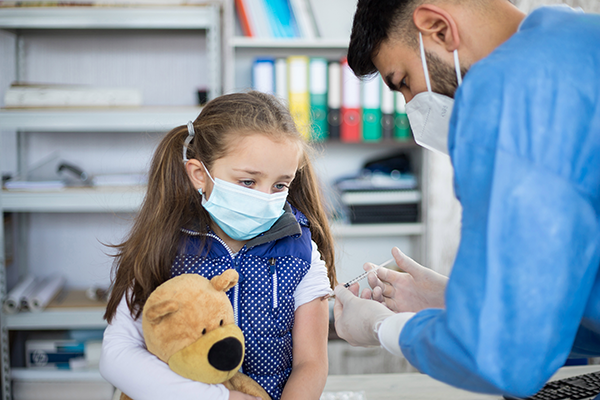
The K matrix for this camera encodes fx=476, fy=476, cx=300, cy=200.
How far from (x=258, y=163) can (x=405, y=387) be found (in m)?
0.63

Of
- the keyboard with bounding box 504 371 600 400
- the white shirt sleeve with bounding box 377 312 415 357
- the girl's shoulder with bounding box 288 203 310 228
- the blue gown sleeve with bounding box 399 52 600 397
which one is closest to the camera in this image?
the blue gown sleeve with bounding box 399 52 600 397

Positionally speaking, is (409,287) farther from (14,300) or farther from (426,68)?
(14,300)

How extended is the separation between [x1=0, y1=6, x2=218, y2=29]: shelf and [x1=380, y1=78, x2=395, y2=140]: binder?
81 centimetres

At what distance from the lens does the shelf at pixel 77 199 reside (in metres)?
1.91

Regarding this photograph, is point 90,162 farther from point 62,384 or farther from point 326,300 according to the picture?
point 326,300

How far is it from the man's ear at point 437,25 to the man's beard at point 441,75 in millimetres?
29

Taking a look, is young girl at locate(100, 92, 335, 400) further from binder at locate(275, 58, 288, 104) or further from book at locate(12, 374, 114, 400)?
book at locate(12, 374, 114, 400)

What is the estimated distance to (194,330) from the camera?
818 millimetres

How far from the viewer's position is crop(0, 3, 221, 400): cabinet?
192 cm

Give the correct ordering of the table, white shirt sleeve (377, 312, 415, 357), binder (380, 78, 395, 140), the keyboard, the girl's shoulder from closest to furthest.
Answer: white shirt sleeve (377, 312, 415, 357) → the keyboard → the table → the girl's shoulder → binder (380, 78, 395, 140)

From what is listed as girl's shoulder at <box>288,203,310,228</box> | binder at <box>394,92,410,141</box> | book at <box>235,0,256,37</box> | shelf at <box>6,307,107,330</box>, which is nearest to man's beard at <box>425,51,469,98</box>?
girl's shoulder at <box>288,203,310,228</box>

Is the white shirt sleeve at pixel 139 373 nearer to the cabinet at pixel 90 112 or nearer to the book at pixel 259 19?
the cabinet at pixel 90 112

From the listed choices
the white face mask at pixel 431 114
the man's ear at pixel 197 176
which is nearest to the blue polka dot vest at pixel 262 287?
the man's ear at pixel 197 176

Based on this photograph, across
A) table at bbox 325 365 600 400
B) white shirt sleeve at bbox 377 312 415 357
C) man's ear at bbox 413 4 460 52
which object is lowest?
table at bbox 325 365 600 400
